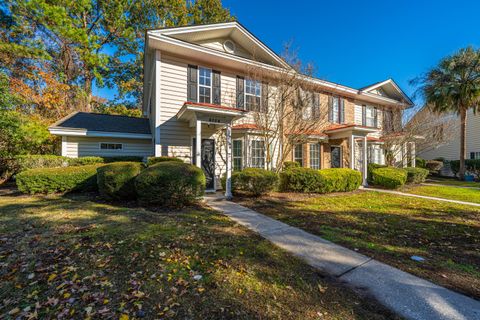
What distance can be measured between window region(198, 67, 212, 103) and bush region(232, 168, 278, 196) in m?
4.34

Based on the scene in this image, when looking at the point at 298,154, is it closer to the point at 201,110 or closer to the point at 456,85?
the point at 201,110

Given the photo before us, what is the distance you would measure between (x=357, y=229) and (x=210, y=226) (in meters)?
3.36

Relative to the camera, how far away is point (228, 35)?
10.9 m

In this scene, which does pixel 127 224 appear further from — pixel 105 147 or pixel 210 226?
pixel 105 147

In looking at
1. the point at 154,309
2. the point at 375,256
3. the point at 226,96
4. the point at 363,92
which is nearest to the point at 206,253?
the point at 154,309


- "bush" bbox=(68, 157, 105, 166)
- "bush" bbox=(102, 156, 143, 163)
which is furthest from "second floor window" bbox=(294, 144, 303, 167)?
"bush" bbox=(68, 157, 105, 166)

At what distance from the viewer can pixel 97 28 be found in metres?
21.0

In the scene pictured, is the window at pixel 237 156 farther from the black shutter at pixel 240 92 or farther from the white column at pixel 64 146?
the white column at pixel 64 146

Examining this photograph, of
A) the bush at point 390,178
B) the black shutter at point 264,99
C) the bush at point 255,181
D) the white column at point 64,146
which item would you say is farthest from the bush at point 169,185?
the bush at point 390,178

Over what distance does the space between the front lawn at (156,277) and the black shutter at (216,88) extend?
24.1ft

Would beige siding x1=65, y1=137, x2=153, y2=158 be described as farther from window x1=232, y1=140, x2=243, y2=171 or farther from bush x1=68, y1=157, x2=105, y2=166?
window x1=232, y1=140, x2=243, y2=171

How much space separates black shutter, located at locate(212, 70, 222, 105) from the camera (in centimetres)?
1048

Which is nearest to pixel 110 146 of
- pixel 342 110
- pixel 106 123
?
pixel 106 123

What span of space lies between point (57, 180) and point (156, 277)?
7495 millimetres
